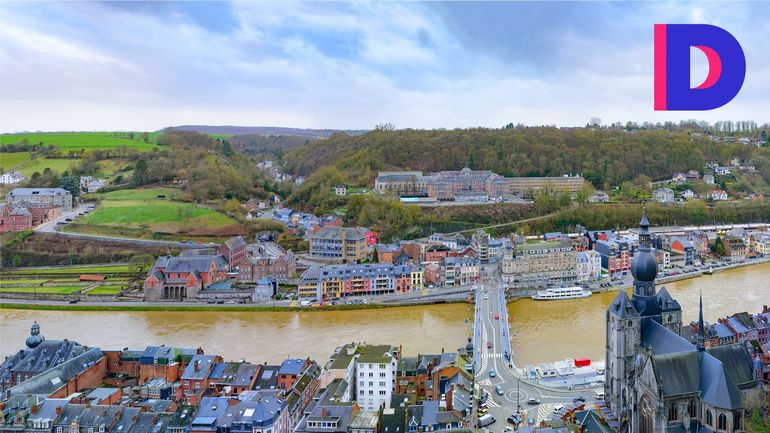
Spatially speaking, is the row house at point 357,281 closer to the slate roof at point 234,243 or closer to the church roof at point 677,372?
the slate roof at point 234,243

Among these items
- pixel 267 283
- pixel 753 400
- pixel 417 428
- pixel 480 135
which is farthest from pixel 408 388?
pixel 480 135

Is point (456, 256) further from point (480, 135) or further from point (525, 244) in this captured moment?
point (480, 135)

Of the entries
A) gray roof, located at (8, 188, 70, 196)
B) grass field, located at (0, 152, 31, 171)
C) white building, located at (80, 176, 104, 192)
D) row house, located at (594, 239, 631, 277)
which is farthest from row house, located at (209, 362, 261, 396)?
grass field, located at (0, 152, 31, 171)

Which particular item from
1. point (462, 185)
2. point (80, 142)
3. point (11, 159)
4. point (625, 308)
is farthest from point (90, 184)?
point (625, 308)

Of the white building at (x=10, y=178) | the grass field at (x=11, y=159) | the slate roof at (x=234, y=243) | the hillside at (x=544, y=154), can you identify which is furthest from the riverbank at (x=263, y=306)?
the grass field at (x=11, y=159)

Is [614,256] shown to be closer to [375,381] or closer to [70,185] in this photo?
[375,381]
